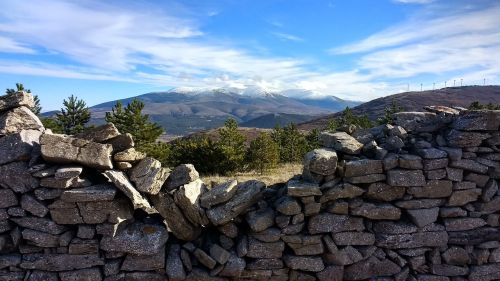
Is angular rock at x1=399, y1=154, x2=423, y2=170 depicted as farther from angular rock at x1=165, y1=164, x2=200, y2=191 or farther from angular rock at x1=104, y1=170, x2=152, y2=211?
angular rock at x1=104, y1=170, x2=152, y2=211

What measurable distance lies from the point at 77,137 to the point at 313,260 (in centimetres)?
777

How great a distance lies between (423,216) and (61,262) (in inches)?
416

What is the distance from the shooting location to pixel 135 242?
10.9 m

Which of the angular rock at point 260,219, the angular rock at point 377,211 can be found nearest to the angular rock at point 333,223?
the angular rock at point 377,211

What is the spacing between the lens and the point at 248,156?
35.4m

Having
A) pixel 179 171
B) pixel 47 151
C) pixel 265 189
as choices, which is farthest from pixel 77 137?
pixel 265 189

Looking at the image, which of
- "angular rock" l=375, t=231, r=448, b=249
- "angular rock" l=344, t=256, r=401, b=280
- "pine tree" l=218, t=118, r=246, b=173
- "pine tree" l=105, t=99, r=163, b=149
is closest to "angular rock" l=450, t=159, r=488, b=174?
"angular rock" l=375, t=231, r=448, b=249

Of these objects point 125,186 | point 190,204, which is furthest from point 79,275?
point 190,204

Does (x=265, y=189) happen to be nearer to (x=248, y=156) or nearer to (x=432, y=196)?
(x=432, y=196)

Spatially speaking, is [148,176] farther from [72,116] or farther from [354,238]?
[72,116]

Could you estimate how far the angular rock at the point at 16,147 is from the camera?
429 inches

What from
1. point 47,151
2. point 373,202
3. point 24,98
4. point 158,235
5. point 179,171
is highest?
point 24,98

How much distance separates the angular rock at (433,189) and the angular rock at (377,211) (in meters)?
0.75

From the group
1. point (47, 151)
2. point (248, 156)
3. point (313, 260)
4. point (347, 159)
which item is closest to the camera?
point (47, 151)
